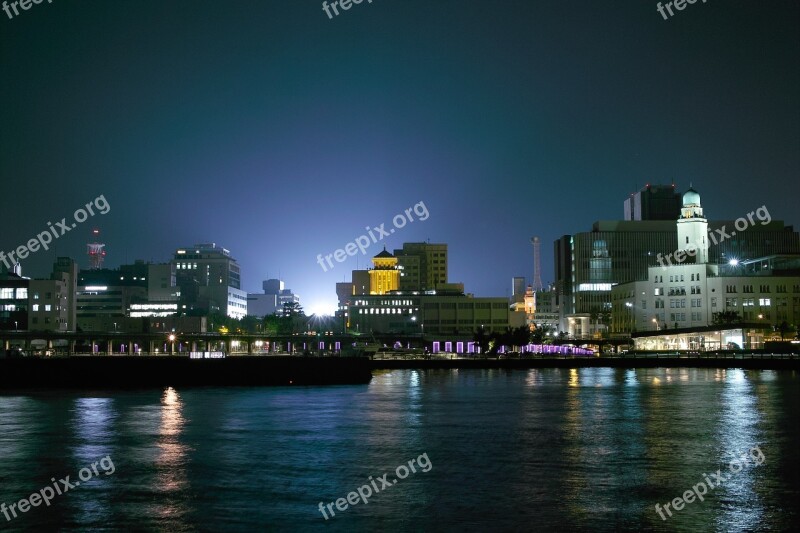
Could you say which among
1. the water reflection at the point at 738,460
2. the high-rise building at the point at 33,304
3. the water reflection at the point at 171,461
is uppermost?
the high-rise building at the point at 33,304

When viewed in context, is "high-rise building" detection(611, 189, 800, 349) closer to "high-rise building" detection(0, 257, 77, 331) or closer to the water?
the water

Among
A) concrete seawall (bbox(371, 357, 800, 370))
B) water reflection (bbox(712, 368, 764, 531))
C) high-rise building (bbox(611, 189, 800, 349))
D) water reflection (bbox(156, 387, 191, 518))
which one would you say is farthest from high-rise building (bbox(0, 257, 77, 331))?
water reflection (bbox(712, 368, 764, 531))

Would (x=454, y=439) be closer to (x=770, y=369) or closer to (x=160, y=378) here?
(x=160, y=378)

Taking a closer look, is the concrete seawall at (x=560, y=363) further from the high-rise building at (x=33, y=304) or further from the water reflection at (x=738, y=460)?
the water reflection at (x=738, y=460)

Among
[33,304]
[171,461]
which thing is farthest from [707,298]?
[171,461]

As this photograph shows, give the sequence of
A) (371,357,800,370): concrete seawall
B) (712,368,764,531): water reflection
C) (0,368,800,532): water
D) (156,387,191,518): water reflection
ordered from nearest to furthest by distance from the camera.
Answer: (712,368,764,531): water reflection → (0,368,800,532): water → (156,387,191,518): water reflection → (371,357,800,370): concrete seawall

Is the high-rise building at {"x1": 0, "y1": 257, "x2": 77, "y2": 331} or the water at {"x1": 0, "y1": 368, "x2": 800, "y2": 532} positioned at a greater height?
the high-rise building at {"x1": 0, "y1": 257, "x2": 77, "y2": 331}

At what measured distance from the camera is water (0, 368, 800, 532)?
2209 centimetres

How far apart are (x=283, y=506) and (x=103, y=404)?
131 ft

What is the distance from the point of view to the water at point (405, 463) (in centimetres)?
2209

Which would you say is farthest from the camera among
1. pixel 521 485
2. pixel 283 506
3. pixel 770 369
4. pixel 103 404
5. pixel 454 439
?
pixel 770 369

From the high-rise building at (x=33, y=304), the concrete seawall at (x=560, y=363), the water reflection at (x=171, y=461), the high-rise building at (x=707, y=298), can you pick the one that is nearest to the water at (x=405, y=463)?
the water reflection at (x=171, y=461)

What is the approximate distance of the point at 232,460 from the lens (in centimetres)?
3256

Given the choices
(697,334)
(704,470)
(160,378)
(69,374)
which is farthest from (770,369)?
(704,470)
